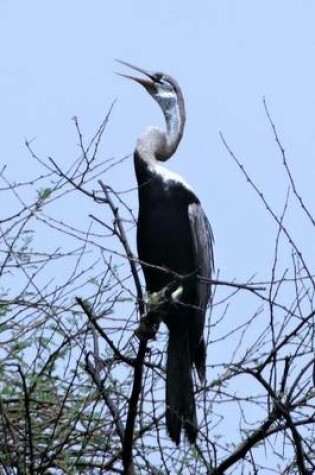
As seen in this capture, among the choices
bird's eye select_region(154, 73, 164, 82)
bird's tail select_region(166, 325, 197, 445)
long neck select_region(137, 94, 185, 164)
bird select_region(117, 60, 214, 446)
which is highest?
bird's eye select_region(154, 73, 164, 82)

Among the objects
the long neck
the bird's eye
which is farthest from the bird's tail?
the bird's eye

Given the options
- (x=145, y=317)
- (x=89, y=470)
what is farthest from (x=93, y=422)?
(x=145, y=317)

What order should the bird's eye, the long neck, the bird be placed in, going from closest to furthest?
the bird < the long neck < the bird's eye

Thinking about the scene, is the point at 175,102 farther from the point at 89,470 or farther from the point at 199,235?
the point at 89,470

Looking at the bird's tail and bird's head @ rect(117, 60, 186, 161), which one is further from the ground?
bird's head @ rect(117, 60, 186, 161)

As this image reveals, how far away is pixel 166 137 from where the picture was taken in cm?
604

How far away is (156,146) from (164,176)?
12.3 inches

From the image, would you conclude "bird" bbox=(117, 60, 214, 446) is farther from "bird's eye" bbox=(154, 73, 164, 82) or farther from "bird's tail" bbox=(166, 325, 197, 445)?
"bird's eye" bbox=(154, 73, 164, 82)

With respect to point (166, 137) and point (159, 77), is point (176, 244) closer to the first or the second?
point (166, 137)

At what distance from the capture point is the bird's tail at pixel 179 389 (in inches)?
195

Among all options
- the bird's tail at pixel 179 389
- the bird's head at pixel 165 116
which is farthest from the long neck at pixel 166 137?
the bird's tail at pixel 179 389

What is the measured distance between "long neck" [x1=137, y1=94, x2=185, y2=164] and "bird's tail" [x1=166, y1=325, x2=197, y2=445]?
77cm

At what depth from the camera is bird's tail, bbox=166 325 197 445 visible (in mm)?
4941

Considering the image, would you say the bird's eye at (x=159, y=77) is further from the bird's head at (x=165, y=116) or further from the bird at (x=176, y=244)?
the bird at (x=176, y=244)
